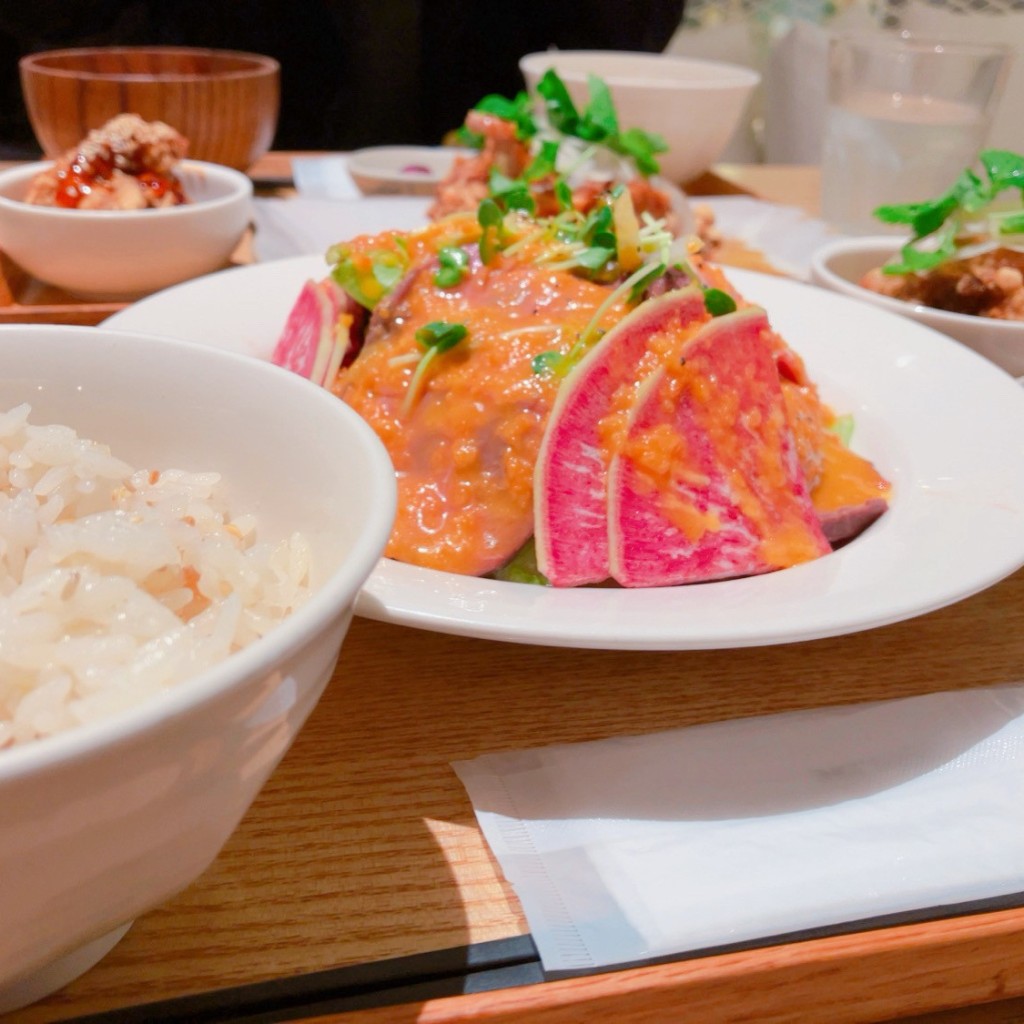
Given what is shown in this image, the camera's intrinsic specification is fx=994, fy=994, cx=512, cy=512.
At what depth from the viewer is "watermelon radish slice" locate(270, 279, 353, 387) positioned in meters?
1.53

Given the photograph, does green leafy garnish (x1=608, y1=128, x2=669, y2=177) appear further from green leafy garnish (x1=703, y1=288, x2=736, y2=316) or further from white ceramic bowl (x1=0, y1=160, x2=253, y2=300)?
green leafy garnish (x1=703, y1=288, x2=736, y2=316)

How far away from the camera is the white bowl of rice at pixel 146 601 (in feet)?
1.76

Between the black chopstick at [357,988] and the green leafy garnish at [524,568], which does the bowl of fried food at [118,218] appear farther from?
the black chopstick at [357,988]

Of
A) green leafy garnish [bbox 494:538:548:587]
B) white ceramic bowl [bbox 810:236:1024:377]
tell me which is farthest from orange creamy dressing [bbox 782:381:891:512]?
white ceramic bowl [bbox 810:236:1024:377]

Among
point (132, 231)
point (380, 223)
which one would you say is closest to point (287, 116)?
point (380, 223)

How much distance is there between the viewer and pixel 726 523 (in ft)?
3.99

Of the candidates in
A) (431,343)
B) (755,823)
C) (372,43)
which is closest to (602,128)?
(431,343)

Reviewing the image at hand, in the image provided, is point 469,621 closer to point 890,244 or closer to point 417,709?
point 417,709

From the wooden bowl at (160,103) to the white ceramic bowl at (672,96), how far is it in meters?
0.94

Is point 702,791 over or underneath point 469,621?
underneath

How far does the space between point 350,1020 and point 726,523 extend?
71 cm

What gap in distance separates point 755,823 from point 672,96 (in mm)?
2722

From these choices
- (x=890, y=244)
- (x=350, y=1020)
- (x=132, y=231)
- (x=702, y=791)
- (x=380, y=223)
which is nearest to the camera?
(x=350, y=1020)

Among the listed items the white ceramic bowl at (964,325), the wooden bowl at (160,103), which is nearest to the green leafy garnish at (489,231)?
the white ceramic bowl at (964,325)
